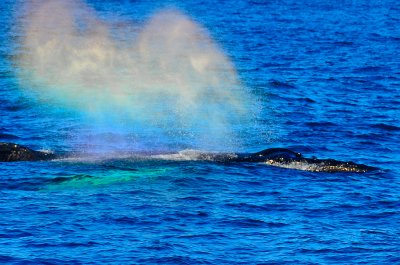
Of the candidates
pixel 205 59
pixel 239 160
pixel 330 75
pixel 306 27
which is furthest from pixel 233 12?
pixel 239 160

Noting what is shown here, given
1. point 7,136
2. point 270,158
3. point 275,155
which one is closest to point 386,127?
point 275,155

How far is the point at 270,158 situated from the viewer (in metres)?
40.2

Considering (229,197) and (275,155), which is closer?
(229,197)

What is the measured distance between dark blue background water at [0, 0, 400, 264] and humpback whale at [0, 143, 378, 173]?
744 mm

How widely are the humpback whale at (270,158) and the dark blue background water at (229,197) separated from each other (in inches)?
29.3

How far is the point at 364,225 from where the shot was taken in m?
32.3

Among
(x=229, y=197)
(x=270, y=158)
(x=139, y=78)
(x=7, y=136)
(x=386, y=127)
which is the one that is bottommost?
(x=139, y=78)

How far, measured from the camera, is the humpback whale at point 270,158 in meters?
39.5

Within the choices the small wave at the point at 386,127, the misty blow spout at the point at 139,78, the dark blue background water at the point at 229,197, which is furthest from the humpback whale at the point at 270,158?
the small wave at the point at 386,127

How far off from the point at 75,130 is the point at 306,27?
149 ft

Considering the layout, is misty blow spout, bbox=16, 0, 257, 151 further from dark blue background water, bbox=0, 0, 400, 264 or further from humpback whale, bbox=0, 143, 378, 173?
humpback whale, bbox=0, 143, 378, 173

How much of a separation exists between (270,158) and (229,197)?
18.4 feet

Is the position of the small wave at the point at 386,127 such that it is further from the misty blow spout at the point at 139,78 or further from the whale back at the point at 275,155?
the whale back at the point at 275,155

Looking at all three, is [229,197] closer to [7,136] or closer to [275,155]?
[275,155]
